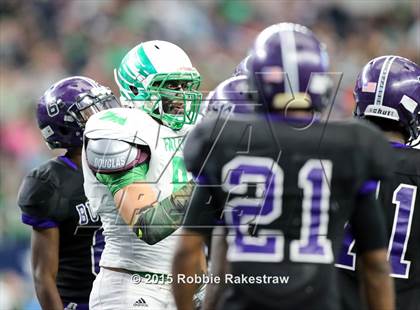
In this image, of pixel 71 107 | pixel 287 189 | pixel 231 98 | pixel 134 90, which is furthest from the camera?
pixel 71 107

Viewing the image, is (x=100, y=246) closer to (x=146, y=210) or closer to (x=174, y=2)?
(x=146, y=210)

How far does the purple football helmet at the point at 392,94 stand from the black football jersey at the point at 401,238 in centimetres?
21

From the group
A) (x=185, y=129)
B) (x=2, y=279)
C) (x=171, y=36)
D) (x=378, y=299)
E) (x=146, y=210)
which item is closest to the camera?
(x=378, y=299)

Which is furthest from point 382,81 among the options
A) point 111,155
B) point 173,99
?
point 111,155

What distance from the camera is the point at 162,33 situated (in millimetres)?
12055

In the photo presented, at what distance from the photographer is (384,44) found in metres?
12.1

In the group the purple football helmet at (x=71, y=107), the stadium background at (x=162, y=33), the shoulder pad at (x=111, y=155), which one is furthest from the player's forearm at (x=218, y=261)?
the stadium background at (x=162, y=33)

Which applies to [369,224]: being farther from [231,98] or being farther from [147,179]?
[231,98]

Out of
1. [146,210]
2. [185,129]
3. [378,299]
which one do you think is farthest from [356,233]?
[185,129]

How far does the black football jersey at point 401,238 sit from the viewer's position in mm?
4230

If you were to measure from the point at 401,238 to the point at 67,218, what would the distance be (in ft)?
5.23

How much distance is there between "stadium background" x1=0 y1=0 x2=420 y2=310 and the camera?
11656mm

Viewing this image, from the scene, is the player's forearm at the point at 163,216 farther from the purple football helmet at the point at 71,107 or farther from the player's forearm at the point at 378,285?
the purple football helmet at the point at 71,107

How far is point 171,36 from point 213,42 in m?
0.49
